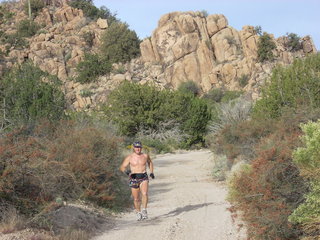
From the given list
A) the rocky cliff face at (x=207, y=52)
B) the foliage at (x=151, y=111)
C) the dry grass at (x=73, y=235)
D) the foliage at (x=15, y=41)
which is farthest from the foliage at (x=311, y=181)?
the foliage at (x=15, y=41)

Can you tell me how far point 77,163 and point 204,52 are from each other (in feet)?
195

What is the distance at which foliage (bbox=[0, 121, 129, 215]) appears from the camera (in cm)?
891

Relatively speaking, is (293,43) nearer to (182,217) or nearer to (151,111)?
(151,111)

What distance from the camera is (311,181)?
772cm

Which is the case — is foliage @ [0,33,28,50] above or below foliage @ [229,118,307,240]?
A: above

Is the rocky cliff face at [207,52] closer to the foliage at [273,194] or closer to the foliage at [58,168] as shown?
the foliage at [58,168]

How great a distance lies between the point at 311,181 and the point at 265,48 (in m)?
61.6

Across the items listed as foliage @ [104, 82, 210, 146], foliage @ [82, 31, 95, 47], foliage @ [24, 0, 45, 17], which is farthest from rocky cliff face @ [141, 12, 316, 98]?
foliage @ [24, 0, 45, 17]

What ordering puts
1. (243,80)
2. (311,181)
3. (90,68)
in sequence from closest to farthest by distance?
(311,181) < (243,80) < (90,68)

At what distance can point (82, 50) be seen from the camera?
75.8 meters

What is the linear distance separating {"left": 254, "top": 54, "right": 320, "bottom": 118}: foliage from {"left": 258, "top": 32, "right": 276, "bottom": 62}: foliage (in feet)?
142

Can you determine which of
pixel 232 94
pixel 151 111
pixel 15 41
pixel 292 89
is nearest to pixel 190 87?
pixel 232 94

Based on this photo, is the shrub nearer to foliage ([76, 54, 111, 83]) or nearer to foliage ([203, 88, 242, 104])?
foliage ([203, 88, 242, 104])

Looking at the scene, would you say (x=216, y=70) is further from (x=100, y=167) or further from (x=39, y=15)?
(x=100, y=167)
